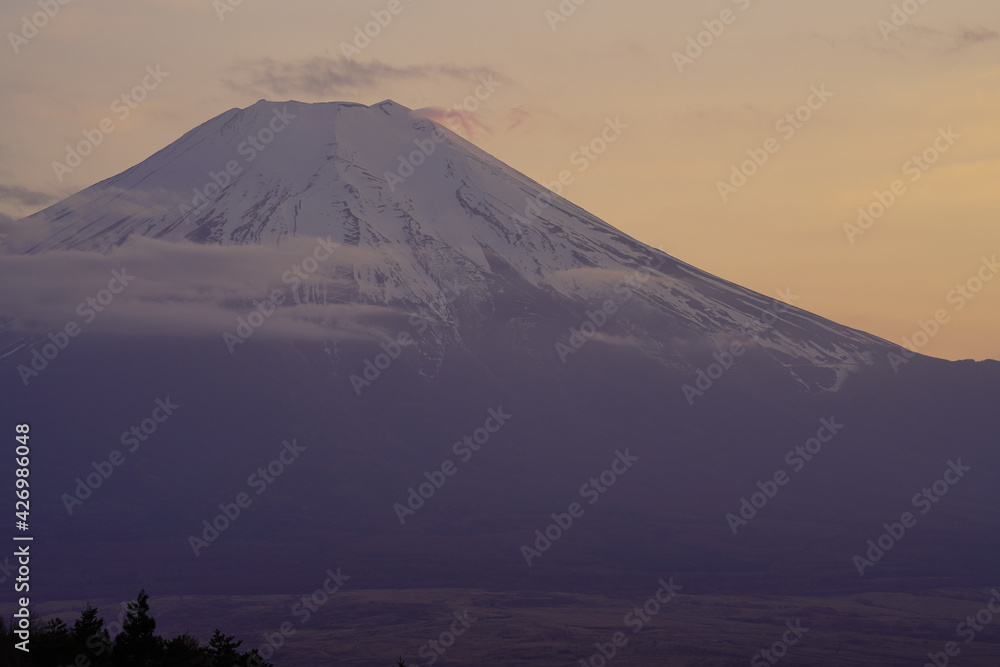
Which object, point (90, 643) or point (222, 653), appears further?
point (222, 653)

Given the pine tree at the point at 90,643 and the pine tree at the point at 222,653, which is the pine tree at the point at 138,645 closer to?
the pine tree at the point at 90,643

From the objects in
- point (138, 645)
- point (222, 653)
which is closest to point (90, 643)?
point (138, 645)

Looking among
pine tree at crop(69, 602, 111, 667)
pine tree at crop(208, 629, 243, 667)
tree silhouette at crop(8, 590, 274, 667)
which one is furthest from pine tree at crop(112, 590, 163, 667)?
pine tree at crop(208, 629, 243, 667)

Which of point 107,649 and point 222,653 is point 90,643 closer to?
point 107,649

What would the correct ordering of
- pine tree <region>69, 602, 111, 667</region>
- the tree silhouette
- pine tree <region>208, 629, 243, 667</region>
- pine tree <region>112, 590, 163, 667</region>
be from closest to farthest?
the tree silhouette < pine tree <region>69, 602, 111, 667</region> < pine tree <region>112, 590, 163, 667</region> < pine tree <region>208, 629, 243, 667</region>

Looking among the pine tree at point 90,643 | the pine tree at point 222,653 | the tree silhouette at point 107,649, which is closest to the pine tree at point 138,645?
the tree silhouette at point 107,649

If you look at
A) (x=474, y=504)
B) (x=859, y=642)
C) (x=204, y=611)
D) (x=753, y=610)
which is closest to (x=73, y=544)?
(x=204, y=611)

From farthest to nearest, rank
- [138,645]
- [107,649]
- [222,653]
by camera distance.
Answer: [222,653], [107,649], [138,645]

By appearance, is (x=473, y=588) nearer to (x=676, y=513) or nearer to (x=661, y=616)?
(x=661, y=616)

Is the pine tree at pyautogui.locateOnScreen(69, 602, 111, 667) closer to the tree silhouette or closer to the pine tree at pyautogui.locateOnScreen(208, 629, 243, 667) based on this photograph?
the tree silhouette

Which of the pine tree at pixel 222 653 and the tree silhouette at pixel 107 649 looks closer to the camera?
the tree silhouette at pixel 107 649

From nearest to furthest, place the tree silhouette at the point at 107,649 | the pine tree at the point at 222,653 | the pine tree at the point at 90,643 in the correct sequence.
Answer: the tree silhouette at the point at 107,649, the pine tree at the point at 90,643, the pine tree at the point at 222,653

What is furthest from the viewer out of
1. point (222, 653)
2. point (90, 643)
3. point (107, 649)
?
point (222, 653)
